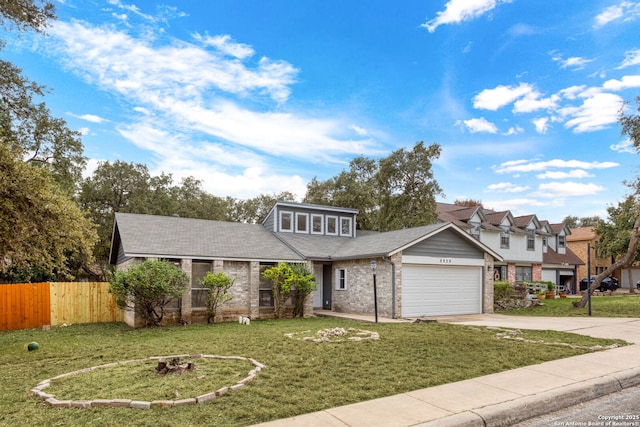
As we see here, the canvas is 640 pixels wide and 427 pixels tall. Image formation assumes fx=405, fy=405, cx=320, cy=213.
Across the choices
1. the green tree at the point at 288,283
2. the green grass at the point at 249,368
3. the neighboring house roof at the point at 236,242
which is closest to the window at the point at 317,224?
the neighboring house roof at the point at 236,242

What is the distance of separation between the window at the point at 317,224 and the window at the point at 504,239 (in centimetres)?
1499

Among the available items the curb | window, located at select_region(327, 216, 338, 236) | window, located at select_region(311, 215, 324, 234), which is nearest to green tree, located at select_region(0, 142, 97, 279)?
the curb

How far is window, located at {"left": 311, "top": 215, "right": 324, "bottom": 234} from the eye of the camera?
21344 mm

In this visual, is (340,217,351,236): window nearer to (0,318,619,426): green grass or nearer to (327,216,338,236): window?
(327,216,338,236): window

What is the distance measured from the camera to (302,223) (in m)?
21.1

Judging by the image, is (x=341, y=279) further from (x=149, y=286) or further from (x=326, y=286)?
(x=149, y=286)

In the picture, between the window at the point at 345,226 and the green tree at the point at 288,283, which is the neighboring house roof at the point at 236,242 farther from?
the window at the point at 345,226

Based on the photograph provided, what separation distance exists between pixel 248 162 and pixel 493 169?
48.5 ft

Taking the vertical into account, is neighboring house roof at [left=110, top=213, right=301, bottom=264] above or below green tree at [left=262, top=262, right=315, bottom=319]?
above

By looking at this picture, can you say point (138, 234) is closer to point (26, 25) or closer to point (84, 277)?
point (26, 25)

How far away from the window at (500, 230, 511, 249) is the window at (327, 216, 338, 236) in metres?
14.1

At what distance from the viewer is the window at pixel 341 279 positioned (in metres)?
18.0

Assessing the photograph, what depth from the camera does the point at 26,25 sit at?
9242mm

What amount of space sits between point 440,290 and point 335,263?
473cm
